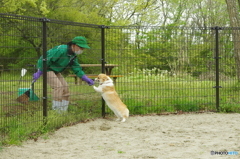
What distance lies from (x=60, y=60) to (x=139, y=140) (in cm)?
275

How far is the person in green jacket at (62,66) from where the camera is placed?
7236 millimetres

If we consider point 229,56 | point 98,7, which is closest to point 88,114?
point 229,56

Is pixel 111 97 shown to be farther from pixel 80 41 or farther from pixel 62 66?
pixel 80 41

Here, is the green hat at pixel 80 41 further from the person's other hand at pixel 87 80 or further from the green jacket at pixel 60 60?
the person's other hand at pixel 87 80

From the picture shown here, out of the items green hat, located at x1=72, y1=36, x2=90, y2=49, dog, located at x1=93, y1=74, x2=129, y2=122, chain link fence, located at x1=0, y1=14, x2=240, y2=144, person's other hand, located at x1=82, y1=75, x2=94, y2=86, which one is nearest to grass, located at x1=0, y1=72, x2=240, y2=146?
chain link fence, located at x1=0, y1=14, x2=240, y2=144

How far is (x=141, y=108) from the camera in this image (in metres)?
8.70

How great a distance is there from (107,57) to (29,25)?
245 centimetres

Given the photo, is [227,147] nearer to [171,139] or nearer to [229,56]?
[171,139]

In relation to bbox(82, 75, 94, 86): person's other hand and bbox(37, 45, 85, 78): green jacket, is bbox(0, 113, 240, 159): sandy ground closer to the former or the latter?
bbox(82, 75, 94, 86): person's other hand

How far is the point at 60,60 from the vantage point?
7.47m

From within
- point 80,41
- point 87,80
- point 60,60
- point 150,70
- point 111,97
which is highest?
point 80,41

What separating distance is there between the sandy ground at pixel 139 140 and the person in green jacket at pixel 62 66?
732mm

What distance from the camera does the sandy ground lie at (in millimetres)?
4965

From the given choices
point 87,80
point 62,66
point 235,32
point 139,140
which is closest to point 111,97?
point 87,80
